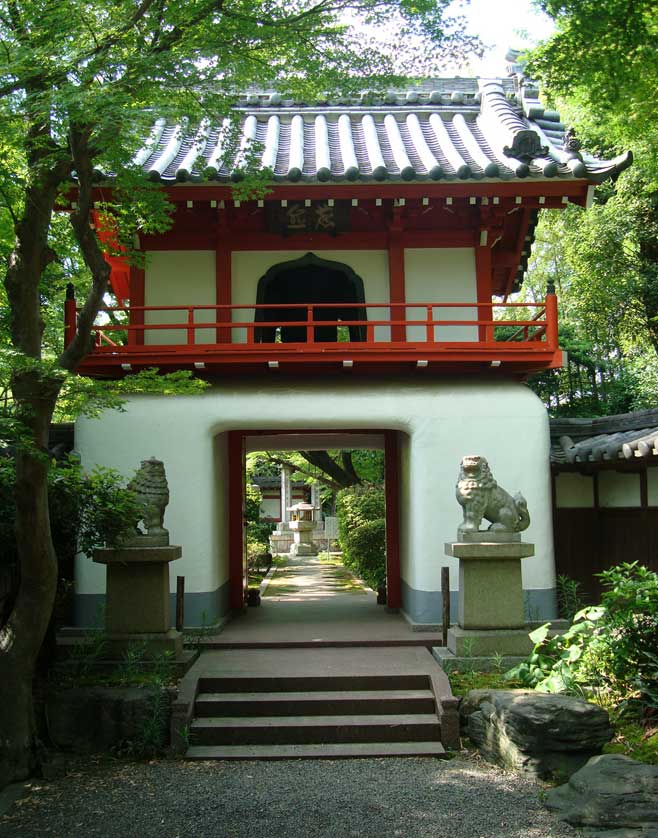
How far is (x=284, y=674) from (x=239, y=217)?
6.33 m

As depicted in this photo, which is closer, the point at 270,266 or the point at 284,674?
the point at 284,674

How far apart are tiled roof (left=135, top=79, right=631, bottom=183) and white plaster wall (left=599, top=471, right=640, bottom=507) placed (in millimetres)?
4063

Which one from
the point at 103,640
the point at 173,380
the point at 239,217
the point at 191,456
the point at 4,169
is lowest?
the point at 103,640

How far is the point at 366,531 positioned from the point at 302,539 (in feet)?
43.6

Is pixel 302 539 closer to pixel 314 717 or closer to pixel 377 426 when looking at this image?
pixel 377 426

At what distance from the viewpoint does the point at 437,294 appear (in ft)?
35.2

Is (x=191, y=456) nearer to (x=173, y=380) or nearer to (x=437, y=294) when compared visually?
(x=173, y=380)

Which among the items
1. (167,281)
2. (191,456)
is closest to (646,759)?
(191,456)

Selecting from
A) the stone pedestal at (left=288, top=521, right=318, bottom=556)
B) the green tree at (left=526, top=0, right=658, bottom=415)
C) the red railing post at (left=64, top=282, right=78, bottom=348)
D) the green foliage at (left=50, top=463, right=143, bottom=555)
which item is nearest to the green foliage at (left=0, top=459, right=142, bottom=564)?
Result: the green foliage at (left=50, top=463, right=143, bottom=555)

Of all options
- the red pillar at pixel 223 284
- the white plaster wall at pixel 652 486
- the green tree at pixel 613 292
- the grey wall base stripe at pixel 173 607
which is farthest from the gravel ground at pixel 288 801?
the green tree at pixel 613 292

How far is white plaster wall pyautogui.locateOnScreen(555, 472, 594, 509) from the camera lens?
35.4 feet

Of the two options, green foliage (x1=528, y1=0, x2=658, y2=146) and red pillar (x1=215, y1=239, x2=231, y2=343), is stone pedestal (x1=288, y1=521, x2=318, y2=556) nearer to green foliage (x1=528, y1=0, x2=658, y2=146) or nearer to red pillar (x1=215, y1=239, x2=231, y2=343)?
red pillar (x1=215, y1=239, x2=231, y2=343)

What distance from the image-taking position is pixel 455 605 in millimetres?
9703

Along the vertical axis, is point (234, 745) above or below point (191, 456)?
below
